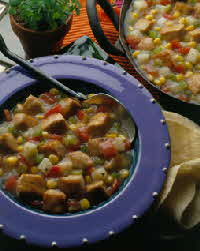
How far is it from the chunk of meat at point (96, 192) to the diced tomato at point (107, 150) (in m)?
0.19

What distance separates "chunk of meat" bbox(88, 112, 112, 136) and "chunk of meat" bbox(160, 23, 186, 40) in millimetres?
1094

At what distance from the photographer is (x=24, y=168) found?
289 centimetres

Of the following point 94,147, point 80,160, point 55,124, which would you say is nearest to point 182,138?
point 94,147

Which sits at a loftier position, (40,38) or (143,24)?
(40,38)

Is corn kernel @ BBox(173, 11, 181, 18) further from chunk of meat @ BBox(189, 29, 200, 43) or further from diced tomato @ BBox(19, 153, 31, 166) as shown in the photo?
diced tomato @ BBox(19, 153, 31, 166)

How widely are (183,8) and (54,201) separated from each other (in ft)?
6.92

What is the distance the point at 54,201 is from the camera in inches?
109

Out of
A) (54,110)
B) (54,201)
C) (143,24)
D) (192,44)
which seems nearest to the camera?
(54,201)

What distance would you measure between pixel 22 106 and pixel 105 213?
88 cm

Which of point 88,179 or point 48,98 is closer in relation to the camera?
point 88,179

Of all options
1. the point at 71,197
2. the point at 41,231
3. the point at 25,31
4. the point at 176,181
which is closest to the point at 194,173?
the point at 176,181

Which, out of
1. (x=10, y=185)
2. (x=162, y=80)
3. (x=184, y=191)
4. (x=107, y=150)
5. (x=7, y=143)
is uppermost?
(x=7, y=143)

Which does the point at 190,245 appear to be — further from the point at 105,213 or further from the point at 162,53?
the point at 162,53

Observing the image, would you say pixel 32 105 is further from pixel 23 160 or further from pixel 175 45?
pixel 175 45
